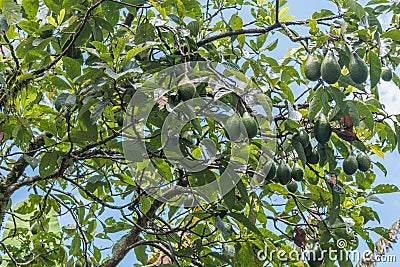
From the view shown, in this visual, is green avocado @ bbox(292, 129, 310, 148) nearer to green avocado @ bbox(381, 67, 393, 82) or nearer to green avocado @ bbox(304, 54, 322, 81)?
green avocado @ bbox(304, 54, 322, 81)

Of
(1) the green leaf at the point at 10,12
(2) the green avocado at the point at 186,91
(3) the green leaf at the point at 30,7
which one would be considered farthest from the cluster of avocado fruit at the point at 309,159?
(3) the green leaf at the point at 30,7

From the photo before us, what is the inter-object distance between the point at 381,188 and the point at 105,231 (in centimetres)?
124

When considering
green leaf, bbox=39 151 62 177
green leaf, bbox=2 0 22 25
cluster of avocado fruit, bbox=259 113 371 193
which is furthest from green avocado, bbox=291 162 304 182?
green leaf, bbox=2 0 22 25

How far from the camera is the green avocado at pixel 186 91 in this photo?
1325 millimetres

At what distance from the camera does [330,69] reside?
4.59ft

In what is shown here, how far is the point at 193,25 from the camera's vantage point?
1553mm

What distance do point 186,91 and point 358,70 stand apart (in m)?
0.50

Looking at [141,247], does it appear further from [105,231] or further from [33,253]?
[33,253]

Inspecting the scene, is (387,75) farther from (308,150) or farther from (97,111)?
(97,111)

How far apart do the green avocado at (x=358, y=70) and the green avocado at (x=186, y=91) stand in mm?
463

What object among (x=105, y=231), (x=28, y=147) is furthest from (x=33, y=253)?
(x=28, y=147)

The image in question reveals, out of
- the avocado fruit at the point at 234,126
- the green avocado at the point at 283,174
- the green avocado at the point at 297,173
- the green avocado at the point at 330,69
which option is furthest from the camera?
the green avocado at the point at 297,173

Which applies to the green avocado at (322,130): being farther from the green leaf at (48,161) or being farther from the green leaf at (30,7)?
the green leaf at (30,7)

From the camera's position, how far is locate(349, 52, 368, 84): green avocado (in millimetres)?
1433
